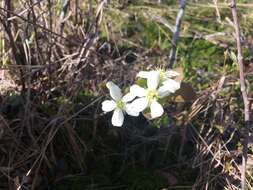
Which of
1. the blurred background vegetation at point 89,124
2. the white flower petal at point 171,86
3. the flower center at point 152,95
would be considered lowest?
the blurred background vegetation at point 89,124

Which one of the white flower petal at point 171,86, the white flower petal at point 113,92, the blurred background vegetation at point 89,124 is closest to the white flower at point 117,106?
the white flower petal at point 113,92

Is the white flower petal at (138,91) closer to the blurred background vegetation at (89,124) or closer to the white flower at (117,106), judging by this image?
the white flower at (117,106)

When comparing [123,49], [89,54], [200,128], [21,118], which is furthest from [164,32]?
[21,118]

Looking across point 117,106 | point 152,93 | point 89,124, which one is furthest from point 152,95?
point 89,124

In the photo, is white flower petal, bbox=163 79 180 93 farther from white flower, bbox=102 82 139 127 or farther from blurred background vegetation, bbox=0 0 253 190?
blurred background vegetation, bbox=0 0 253 190

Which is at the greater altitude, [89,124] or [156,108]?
[156,108]

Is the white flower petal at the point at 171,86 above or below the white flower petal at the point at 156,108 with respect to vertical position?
above

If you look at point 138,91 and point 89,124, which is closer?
point 138,91

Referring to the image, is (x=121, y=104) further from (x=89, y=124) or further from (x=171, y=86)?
(x=89, y=124)
